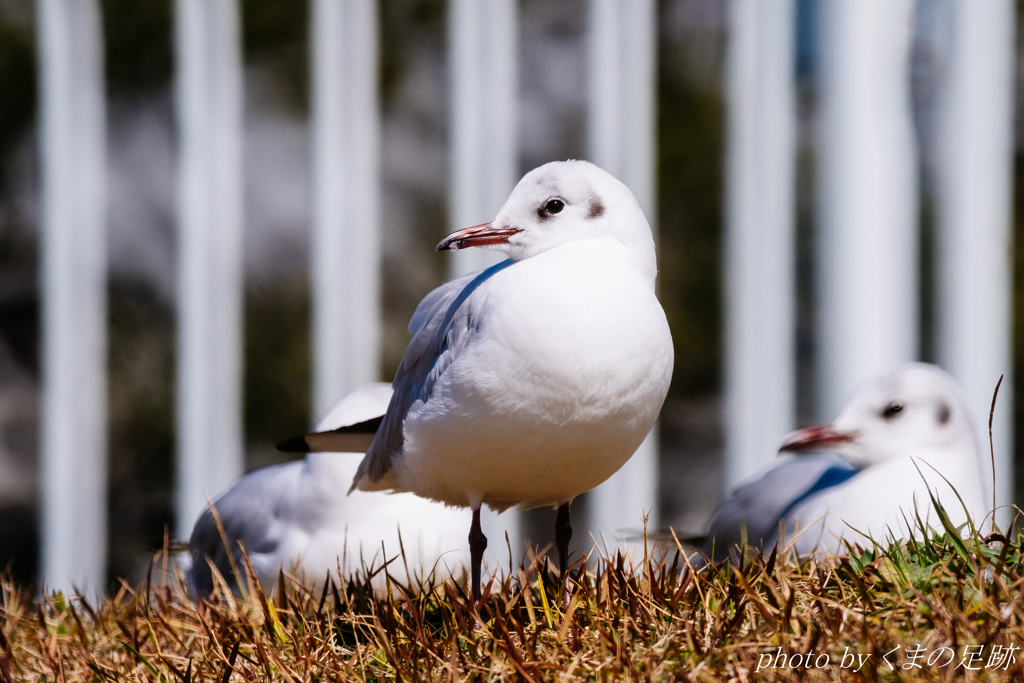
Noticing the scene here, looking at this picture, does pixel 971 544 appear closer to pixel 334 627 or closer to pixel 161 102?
pixel 334 627

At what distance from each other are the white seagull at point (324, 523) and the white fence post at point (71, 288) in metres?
1.72


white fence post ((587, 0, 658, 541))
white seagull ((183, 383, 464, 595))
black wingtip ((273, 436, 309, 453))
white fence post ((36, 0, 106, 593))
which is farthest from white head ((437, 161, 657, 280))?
white fence post ((36, 0, 106, 593))

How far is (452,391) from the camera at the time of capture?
2096 mm

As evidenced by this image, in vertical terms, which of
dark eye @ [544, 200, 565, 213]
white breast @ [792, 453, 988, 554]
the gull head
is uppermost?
dark eye @ [544, 200, 565, 213]

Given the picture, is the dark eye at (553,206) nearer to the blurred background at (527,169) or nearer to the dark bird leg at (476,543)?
the dark bird leg at (476,543)

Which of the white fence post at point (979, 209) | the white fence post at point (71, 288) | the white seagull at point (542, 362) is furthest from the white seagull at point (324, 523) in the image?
the white fence post at point (979, 209)

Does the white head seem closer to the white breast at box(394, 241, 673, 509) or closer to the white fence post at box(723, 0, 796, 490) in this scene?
the white breast at box(394, 241, 673, 509)

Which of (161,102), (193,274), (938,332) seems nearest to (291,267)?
(193,274)

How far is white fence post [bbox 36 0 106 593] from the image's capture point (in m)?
4.68

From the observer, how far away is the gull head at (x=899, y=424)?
288 centimetres

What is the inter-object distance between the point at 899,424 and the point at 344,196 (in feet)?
8.82

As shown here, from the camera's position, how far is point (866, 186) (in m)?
4.16

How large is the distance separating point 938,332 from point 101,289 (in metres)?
3.89

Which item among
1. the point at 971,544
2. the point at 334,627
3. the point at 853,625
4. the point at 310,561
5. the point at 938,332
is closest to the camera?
the point at 853,625
